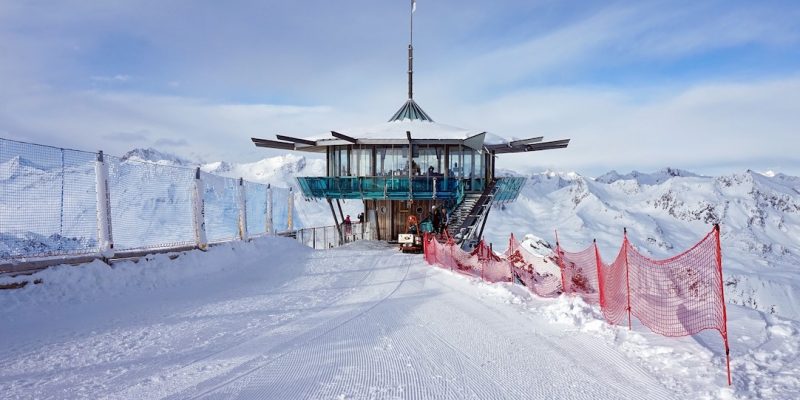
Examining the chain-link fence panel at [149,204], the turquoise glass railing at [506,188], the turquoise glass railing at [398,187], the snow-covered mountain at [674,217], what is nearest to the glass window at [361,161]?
the turquoise glass railing at [398,187]

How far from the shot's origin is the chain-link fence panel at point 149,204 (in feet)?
37.3

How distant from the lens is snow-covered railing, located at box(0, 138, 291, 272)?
874 centimetres

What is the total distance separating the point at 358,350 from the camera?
20.5 ft

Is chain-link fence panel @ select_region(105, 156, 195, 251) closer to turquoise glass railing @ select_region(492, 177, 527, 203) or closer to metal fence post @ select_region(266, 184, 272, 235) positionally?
metal fence post @ select_region(266, 184, 272, 235)

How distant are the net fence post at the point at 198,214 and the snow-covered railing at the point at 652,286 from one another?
9.06 meters

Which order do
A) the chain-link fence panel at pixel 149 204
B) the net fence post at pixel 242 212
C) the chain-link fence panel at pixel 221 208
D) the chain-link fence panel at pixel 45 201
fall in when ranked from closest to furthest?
the chain-link fence panel at pixel 45 201 < the chain-link fence panel at pixel 149 204 < the chain-link fence panel at pixel 221 208 < the net fence post at pixel 242 212

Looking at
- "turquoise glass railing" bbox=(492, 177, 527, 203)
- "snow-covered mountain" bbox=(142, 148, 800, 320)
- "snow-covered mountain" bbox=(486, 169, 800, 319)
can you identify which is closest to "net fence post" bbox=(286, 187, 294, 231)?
"turquoise glass railing" bbox=(492, 177, 527, 203)

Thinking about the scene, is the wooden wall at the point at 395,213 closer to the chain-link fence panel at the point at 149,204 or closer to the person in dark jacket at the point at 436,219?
the person in dark jacket at the point at 436,219

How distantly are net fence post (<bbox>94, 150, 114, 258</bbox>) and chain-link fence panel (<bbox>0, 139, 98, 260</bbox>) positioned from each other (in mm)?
83

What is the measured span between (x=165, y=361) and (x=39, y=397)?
4.34ft

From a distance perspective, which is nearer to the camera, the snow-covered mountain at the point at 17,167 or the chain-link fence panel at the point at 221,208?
the snow-covered mountain at the point at 17,167

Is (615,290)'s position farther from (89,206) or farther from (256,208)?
(256,208)

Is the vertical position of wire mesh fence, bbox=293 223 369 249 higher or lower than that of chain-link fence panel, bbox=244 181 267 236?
lower

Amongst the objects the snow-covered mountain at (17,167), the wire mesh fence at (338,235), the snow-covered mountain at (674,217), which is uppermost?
the snow-covered mountain at (17,167)
